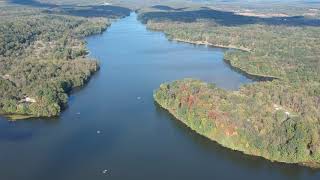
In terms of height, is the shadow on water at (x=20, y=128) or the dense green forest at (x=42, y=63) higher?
the dense green forest at (x=42, y=63)

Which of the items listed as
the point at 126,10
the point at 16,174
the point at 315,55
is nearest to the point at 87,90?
the point at 16,174

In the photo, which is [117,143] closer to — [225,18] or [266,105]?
[266,105]

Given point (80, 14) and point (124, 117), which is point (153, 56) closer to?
point (124, 117)

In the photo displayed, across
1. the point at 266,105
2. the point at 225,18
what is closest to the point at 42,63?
the point at 266,105

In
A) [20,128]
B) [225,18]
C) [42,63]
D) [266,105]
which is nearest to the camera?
[20,128]

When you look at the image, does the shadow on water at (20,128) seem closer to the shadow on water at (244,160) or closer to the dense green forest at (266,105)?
the dense green forest at (266,105)

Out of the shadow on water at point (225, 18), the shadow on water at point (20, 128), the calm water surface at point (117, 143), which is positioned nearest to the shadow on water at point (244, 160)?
the calm water surface at point (117, 143)
